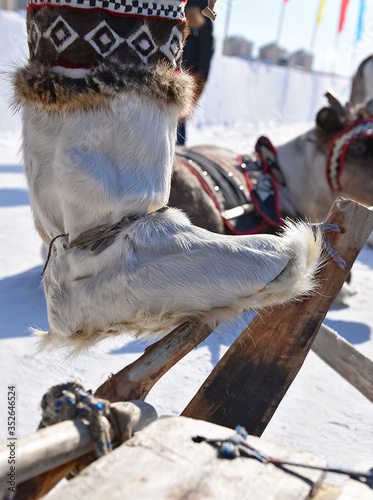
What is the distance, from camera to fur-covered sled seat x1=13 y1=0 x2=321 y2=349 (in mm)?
862

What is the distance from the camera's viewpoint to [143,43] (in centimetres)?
90

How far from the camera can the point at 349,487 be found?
642 mm

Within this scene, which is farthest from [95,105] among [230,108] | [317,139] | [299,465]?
[230,108]

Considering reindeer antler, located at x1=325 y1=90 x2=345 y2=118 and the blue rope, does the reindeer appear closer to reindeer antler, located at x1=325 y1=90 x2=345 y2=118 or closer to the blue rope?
reindeer antler, located at x1=325 y1=90 x2=345 y2=118

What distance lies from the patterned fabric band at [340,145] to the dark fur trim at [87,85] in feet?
4.00

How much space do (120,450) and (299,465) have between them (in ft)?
0.70

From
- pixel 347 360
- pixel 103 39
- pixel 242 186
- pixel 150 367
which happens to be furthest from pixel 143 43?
pixel 242 186

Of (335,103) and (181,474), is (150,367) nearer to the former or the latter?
(181,474)

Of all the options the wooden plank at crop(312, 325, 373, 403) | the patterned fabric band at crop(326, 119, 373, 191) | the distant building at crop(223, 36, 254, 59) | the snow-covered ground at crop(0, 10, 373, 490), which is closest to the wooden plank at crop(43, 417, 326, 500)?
the snow-covered ground at crop(0, 10, 373, 490)

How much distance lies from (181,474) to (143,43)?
66cm

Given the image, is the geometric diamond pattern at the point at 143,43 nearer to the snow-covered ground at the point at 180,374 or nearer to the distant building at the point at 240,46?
the snow-covered ground at the point at 180,374

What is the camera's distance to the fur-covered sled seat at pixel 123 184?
86 cm

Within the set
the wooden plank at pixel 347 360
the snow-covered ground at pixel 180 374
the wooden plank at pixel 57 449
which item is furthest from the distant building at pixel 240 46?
the wooden plank at pixel 57 449

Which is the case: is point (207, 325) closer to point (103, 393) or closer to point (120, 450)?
point (103, 393)
